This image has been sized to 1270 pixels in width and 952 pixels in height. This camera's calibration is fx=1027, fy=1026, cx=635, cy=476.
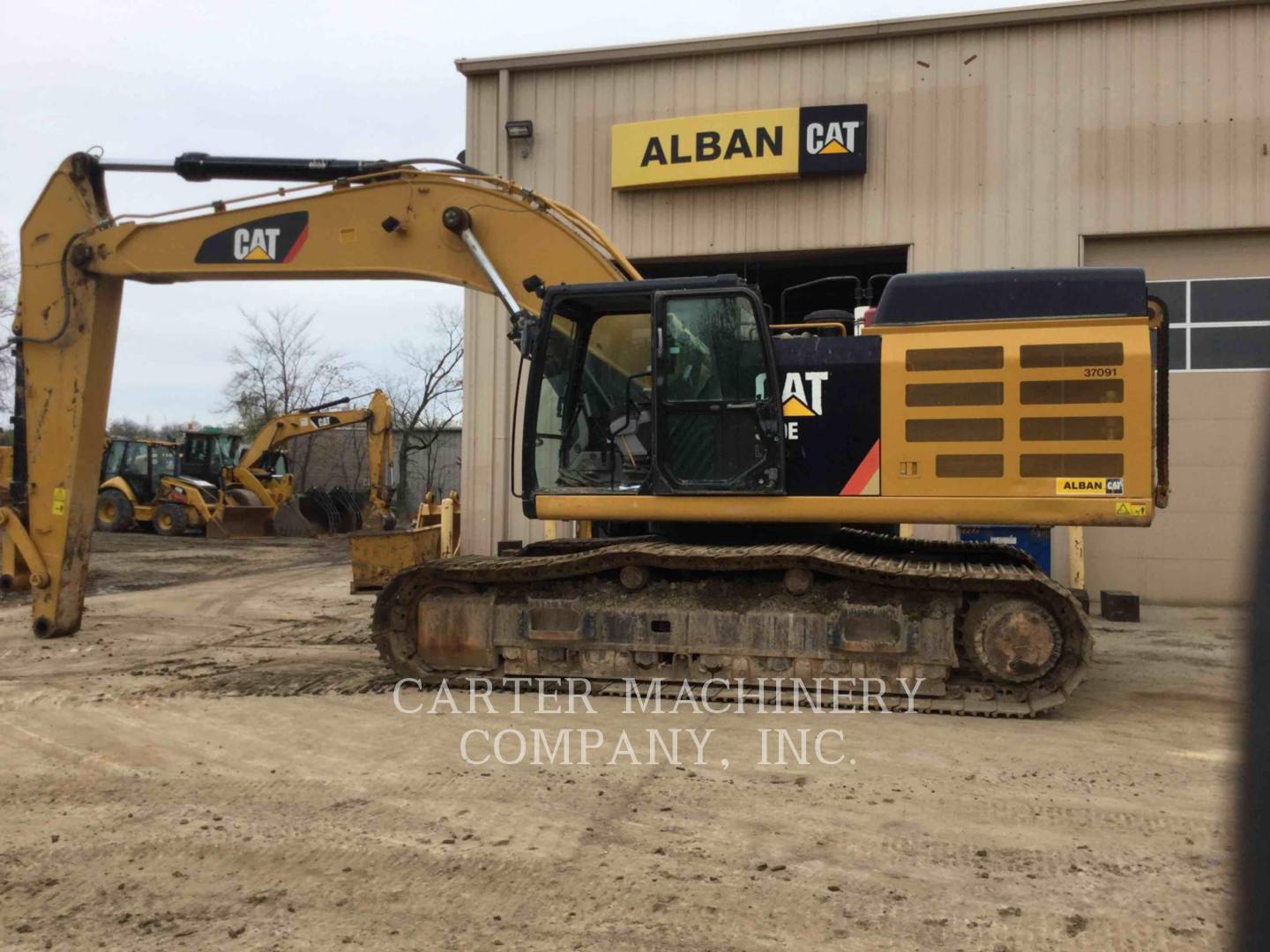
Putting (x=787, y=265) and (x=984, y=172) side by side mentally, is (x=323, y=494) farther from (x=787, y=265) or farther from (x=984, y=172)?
(x=984, y=172)

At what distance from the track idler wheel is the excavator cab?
1.47m

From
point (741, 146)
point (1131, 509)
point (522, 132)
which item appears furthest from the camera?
point (522, 132)

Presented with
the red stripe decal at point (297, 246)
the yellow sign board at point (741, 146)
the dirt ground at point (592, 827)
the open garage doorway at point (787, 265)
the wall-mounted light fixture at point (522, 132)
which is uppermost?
the wall-mounted light fixture at point (522, 132)

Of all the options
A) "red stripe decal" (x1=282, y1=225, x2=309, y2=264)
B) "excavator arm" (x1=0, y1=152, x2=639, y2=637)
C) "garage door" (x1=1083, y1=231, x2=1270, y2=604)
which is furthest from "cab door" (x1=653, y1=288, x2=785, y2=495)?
"garage door" (x1=1083, y1=231, x2=1270, y2=604)

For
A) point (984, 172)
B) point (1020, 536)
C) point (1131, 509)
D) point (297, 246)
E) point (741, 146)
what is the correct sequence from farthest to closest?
1. point (741, 146)
2. point (984, 172)
3. point (1020, 536)
4. point (297, 246)
5. point (1131, 509)

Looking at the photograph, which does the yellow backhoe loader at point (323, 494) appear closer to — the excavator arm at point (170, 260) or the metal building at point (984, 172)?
the metal building at point (984, 172)

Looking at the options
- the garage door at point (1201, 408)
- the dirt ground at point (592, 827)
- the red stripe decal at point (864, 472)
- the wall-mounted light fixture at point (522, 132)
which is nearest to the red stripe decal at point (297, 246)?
the dirt ground at point (592, 827)

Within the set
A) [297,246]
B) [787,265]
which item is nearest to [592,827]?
[297,246]

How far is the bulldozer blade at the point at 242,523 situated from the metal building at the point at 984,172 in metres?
13.1

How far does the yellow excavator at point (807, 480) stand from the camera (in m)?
5.95

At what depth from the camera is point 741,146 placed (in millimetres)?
12492

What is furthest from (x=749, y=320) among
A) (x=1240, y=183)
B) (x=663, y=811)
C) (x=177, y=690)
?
(x=1240, y=183)

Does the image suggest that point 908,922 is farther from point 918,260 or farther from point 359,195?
point 918,260

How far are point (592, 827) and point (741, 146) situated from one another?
1014 cm
